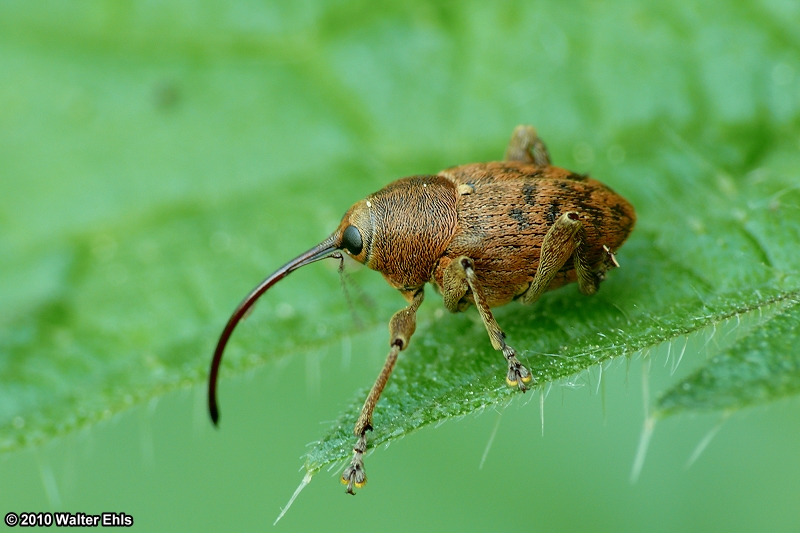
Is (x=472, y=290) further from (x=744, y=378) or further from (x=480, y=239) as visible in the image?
(x=744, y=378)

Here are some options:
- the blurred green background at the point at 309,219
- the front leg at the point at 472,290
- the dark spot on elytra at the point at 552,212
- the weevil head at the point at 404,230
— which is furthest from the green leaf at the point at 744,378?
the weevil head at the point at 404,230

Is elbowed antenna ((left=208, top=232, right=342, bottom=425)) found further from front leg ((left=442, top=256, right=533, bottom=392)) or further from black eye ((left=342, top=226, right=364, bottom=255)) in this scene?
front leg ((left=442, top=256, right=533, bottom=392))

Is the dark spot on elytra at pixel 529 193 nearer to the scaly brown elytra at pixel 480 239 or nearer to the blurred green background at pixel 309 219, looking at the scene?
the scaly brown elytra at pixel 480 239

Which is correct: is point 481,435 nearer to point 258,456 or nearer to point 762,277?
point 258,456

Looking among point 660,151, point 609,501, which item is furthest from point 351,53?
point 609,501

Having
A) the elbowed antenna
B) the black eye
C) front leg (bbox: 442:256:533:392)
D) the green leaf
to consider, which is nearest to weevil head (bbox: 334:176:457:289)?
the black eye

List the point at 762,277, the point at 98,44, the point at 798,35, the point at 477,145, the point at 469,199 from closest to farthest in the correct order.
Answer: the point at 762,277 → the point at 469,199 → the point at 798,35 → the point at 477,145 → the point at 98,44
